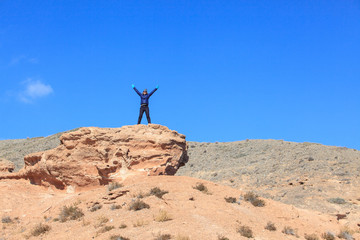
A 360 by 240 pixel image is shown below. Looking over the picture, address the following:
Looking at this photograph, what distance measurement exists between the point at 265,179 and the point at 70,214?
78.5ft

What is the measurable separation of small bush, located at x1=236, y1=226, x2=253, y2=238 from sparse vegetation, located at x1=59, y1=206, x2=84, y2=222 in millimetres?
4375

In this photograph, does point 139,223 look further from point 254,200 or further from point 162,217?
point 254,200

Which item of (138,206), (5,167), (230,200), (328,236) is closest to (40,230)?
(138,206)

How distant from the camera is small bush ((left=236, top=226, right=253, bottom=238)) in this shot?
9281 mm

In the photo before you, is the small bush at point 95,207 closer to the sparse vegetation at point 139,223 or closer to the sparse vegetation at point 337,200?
the sparse vegetation at point 139,223

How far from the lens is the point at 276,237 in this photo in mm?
9758

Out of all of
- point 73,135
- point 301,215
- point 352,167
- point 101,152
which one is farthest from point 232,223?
point 352,167

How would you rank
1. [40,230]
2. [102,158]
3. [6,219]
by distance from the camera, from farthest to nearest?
[102,158], [6,219], [40,230]

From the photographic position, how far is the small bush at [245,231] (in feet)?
30.5

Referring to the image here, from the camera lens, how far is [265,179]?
32.1 metres

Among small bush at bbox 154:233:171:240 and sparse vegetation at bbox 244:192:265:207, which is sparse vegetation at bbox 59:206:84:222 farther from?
sparse vegetation at bbox 244:192:265:207

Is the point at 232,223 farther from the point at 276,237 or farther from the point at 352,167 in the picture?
the point at 352,167

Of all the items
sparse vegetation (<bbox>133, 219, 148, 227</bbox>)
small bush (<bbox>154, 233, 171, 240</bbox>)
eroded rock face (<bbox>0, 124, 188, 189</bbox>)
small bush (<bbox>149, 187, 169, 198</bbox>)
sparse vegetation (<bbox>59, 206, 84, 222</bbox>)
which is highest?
eroded rock face (<bbox>0, 124, 188, 189</bbox>)

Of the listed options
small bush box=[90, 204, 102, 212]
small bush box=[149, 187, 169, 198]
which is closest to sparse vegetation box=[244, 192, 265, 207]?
small bush box=[149, 187, 169, 198]
